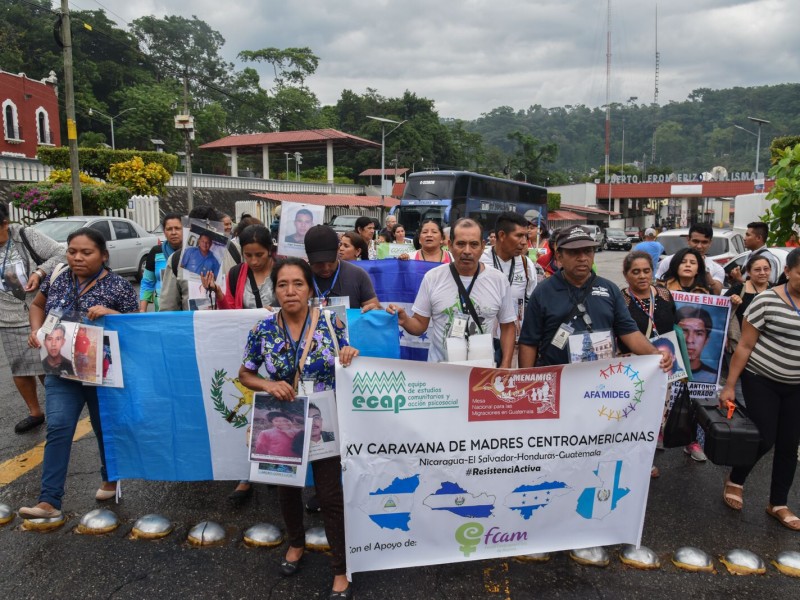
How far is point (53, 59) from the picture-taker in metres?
51.5

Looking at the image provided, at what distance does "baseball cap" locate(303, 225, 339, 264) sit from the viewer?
371cm

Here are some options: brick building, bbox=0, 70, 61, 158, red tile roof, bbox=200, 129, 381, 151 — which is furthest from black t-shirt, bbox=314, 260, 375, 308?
red tile roof, bbox=200, 129, 381, 151

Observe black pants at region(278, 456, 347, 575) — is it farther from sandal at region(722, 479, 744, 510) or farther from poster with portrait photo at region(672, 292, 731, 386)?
poster with portrait photo at region(672, 292, 731, 386)

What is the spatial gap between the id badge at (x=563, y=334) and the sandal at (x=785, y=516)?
1839 millimetres

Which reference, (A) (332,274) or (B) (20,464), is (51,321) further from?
(A) (332,274)

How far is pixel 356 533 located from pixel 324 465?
1.18 ft

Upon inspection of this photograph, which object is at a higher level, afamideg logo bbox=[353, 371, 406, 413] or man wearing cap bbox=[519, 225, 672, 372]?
man wearing cap bbox=[519, 225, 672, 372]

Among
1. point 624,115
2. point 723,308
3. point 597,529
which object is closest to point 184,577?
point 597,529

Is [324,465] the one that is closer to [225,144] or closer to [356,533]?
[356,533]

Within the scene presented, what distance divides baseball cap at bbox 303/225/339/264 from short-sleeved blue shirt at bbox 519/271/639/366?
124cm

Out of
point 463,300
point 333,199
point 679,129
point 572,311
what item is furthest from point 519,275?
point 679,129

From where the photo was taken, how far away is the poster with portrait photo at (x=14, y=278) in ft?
15.7

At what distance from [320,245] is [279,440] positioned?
4.16 ft

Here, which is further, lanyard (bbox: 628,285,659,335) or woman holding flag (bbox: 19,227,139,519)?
lanyard (bbox: 628,285,659,335)
